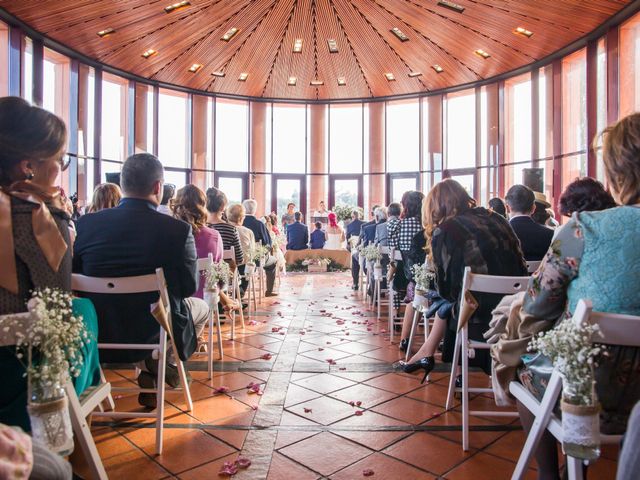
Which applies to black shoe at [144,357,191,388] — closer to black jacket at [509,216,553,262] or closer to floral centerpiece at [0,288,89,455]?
floral centerpiece at [0,288,89,455]

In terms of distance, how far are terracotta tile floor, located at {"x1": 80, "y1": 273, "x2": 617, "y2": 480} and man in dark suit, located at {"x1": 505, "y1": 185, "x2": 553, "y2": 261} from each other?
0.99m

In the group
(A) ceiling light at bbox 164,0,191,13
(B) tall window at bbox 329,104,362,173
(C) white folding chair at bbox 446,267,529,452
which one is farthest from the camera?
(B) tall window at bbox 329,104,362,173

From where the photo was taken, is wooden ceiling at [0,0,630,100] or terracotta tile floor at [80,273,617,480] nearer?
terracotta tile floor at [80,273,617,480]

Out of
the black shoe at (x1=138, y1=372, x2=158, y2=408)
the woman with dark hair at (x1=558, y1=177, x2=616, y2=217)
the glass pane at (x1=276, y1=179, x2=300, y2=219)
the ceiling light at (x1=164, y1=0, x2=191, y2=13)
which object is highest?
the ceiling light at (x1=164, y1=0, x2=191, y2=13)

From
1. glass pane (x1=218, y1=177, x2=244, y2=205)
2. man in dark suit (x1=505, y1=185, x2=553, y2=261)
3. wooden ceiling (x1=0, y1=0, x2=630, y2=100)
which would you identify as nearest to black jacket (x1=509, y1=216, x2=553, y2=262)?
man in dark suit (x1=505, y1=185, x2=553, y2=261)

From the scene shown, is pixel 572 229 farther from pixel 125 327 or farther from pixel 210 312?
pixel 210 312

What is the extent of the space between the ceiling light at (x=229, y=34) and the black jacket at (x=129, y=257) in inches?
327

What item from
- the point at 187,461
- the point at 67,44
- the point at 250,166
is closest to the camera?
the point at 187,461

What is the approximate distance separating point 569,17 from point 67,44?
862 centimetres

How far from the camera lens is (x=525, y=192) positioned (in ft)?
11.9

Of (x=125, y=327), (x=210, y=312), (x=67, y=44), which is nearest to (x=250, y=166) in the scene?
(x=67, y=44)

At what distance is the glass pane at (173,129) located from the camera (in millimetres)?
12219

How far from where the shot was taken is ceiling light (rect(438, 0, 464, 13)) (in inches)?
332

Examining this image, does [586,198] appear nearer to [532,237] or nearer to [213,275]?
[532,237]
